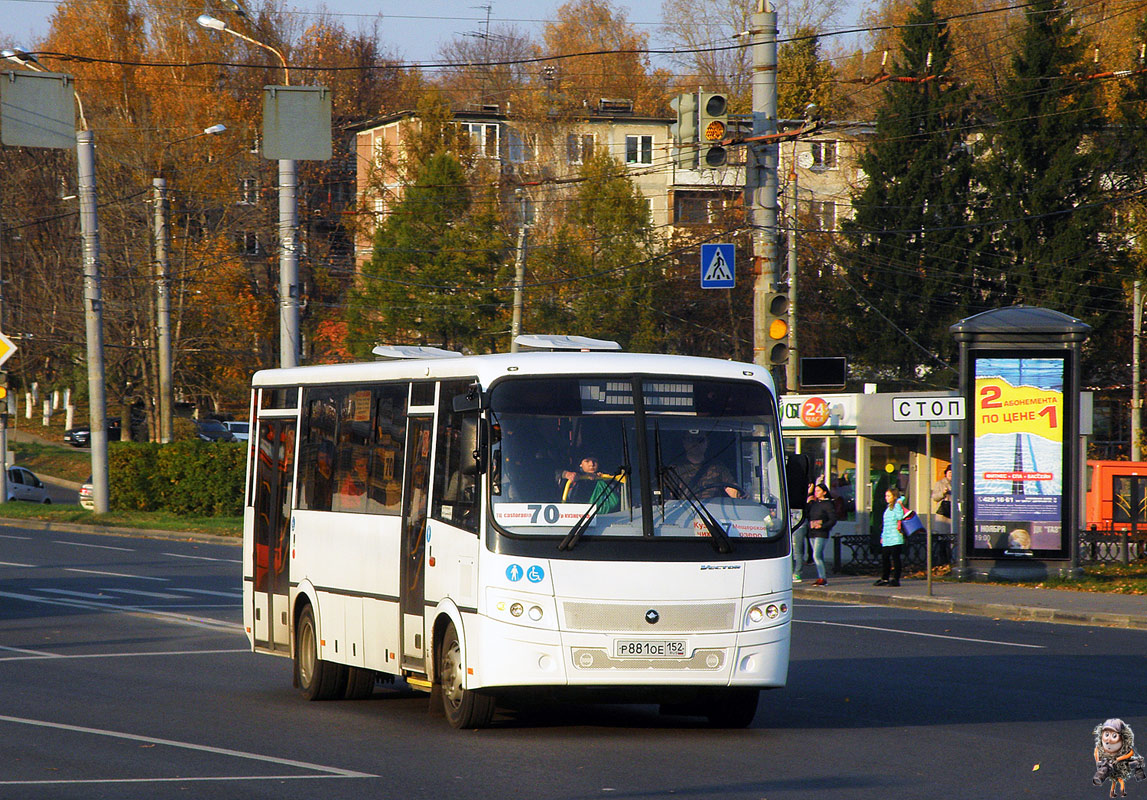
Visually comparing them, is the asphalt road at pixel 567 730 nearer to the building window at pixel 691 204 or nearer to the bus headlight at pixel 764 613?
the bus headlight at pixel 764 613

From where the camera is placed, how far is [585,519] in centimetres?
1005

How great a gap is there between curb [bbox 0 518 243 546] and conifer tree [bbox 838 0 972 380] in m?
27.7

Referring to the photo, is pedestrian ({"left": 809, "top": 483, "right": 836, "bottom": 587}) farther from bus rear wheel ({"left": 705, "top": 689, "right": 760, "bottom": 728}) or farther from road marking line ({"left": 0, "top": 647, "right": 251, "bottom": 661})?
bus rear wheel ({"left": 705, "top": 689, "right": 760, "bottom": 728})

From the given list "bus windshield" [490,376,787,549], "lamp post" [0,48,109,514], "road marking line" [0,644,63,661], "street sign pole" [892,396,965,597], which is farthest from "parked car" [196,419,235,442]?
"bus windshield" [490,376,787,549]

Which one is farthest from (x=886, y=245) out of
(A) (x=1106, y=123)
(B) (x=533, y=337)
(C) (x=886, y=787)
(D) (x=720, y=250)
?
(C) (x=886, y=787)

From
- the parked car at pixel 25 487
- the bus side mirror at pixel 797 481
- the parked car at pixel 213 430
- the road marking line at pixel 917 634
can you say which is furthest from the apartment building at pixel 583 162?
the bus side mirror at pixel 797 481

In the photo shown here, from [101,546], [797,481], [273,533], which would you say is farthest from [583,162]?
[797,481]

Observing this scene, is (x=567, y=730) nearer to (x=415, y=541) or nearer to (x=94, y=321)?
(x=415, y=541)

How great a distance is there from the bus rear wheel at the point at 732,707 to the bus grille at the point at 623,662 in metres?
0.52

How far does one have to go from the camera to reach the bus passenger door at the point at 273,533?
43.0 ft

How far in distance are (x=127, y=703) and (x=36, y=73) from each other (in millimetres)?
16796

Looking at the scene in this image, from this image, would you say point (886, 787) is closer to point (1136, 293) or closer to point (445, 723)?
point (445, 723)

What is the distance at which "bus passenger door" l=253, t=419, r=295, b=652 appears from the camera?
13117 mm

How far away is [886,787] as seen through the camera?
8453mm
